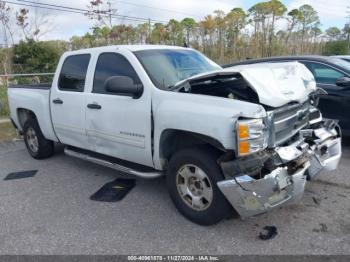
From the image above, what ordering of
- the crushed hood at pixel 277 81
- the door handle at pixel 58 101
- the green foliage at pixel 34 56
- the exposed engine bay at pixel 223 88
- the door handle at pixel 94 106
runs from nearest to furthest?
the crushed hood at pixel 277 81 → the exposed engine bay at pixel 223 88 → the door handle at pixel 94 106 → the door handle at pixel 58 101 → the green foliage at pixel 34 56

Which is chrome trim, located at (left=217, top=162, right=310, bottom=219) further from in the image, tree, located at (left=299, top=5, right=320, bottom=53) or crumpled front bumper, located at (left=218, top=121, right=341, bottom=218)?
tree, located at (left=299, top=5, right=320, bottom=53)

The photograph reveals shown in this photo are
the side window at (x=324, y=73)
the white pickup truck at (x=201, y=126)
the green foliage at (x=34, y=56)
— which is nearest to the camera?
the white pickup truck at (x=201, y=126)

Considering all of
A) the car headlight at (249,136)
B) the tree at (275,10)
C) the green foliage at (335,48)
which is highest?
the tree at (275,10)

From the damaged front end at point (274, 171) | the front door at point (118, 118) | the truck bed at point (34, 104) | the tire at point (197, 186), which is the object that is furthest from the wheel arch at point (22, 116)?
the damaged front end at point (274, 171)

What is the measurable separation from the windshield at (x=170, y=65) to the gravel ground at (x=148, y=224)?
1491 mm

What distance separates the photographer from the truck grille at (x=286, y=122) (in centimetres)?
328

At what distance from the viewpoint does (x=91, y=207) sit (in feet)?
13.9

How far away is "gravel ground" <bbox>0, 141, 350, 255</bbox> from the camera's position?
3.27 m

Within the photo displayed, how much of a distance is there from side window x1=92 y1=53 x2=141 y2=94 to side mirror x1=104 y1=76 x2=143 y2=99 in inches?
8.3

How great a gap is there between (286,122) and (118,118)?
1.96 meters

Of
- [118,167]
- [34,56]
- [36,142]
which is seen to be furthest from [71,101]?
[34,56]

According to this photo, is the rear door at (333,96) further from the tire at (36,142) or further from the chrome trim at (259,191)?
the tire at (36,142)

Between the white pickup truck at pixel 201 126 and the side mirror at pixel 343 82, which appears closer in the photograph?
the white pickup truck at pixel 201 126

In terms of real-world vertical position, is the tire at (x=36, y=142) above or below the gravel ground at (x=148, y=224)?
above
